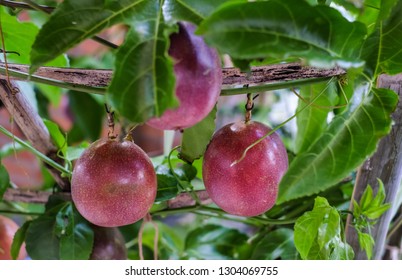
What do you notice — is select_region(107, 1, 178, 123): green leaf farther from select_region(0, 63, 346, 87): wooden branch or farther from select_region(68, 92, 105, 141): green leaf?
select_region(68, 92, 105, 141): green leaf

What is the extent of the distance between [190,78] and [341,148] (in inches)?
4.4

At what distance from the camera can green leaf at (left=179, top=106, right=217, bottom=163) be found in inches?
19.0

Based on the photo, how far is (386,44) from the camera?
1.26 feet

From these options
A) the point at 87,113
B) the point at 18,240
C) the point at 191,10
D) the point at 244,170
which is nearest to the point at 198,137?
the point at 244,170

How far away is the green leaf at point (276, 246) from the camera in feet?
2.16

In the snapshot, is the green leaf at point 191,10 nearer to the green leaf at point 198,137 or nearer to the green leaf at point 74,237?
the green leaf at point 198,137

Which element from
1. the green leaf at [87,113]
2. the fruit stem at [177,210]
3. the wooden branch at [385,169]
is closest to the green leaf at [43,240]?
the fruit stem at [177,210]

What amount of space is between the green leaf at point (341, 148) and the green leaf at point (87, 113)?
836 millimetres

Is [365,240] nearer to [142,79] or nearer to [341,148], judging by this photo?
[341,148]

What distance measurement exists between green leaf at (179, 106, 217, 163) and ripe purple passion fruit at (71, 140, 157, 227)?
0.18 feet

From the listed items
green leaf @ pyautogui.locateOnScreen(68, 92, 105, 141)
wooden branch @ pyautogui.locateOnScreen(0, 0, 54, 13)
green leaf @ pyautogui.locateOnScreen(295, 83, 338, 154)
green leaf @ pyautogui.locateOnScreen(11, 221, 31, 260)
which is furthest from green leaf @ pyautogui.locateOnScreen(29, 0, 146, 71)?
green leaf @ pyautogui.locateOnScreen(68, 92, 105, 141)

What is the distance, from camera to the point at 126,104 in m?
0.31
